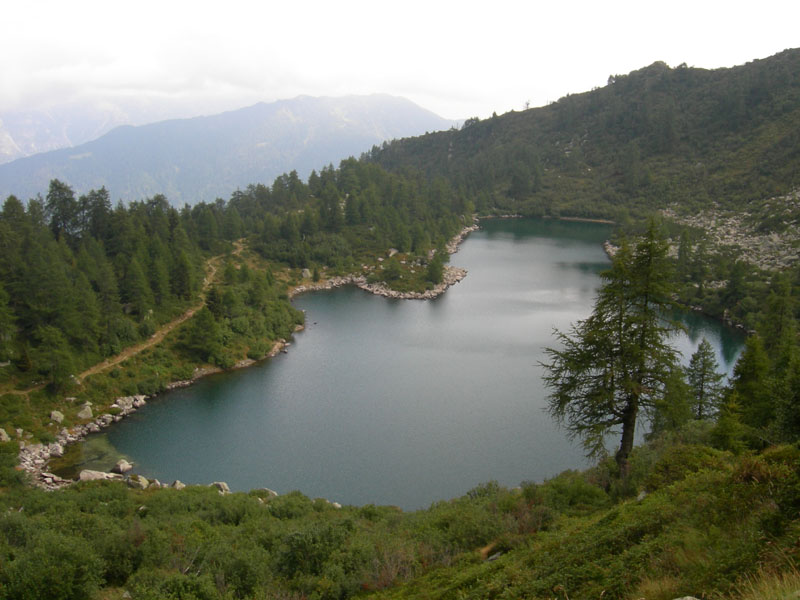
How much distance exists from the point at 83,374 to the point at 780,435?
41.4m

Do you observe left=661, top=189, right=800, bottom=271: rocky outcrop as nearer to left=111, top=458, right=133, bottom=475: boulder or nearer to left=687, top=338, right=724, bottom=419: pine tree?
left=687, top=338, right=724, bottom=419: pine tree

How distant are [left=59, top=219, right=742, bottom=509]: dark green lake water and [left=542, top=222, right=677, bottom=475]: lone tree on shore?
40.2 ft

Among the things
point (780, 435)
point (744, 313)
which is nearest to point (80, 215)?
point (780, 435)

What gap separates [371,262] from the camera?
3029 inches

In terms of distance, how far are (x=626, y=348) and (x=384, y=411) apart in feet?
74.3

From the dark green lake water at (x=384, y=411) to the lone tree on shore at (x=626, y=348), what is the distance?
1225 cm

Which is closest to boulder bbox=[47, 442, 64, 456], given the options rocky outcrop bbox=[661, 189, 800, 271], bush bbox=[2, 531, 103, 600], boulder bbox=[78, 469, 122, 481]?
boulder bbox=[78, 469, 122, 481]

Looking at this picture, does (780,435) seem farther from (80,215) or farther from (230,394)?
(80,215)

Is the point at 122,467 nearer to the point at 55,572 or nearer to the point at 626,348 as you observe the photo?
the point at 55,572

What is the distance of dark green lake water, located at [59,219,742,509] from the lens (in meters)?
29.0

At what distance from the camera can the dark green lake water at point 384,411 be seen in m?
29.0

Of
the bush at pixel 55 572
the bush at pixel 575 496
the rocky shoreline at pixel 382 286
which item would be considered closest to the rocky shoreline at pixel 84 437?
A: the bush at pixel 55 572

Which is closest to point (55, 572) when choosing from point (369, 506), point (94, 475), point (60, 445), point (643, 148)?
point (369, 506)

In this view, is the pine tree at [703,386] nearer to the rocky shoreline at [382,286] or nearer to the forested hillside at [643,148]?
Answer: the rocky shoreline at [382,286]
